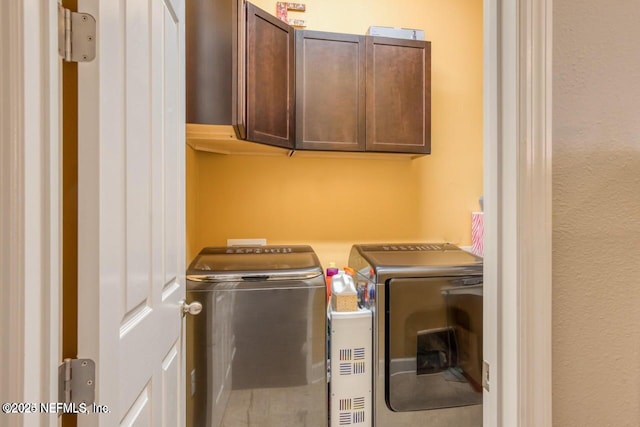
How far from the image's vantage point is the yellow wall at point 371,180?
2.12 meters

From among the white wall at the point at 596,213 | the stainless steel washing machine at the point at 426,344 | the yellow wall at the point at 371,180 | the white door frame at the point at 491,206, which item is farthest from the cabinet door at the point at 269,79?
the white wall at the point at 596,213

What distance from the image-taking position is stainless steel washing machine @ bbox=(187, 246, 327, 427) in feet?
4.61

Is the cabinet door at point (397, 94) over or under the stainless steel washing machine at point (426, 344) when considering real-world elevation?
over

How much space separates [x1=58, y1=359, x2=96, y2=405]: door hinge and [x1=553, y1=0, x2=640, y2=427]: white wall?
0.89 meters

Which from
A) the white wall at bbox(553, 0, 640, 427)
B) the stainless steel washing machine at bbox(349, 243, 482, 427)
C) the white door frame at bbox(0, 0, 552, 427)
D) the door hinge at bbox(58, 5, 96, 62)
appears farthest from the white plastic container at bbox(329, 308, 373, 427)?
the door hinge at bbox(58, 5, 96, 62)

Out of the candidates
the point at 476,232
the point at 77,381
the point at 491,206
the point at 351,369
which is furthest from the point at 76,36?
the point at 476,232

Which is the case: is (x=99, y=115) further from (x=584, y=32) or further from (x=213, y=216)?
(x=213, y=216)

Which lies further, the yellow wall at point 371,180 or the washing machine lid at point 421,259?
the yellow wall at point 371,180

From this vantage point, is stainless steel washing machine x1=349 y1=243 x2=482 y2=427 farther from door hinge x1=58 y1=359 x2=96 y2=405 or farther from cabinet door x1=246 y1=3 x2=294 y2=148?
door hinge x1=58 y1=359 x2=96 y2=405

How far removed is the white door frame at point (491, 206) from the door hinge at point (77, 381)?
0.03 metres

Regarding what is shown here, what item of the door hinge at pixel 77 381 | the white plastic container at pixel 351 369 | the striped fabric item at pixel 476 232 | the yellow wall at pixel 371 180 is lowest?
the white plastic container at pixel 351 369
